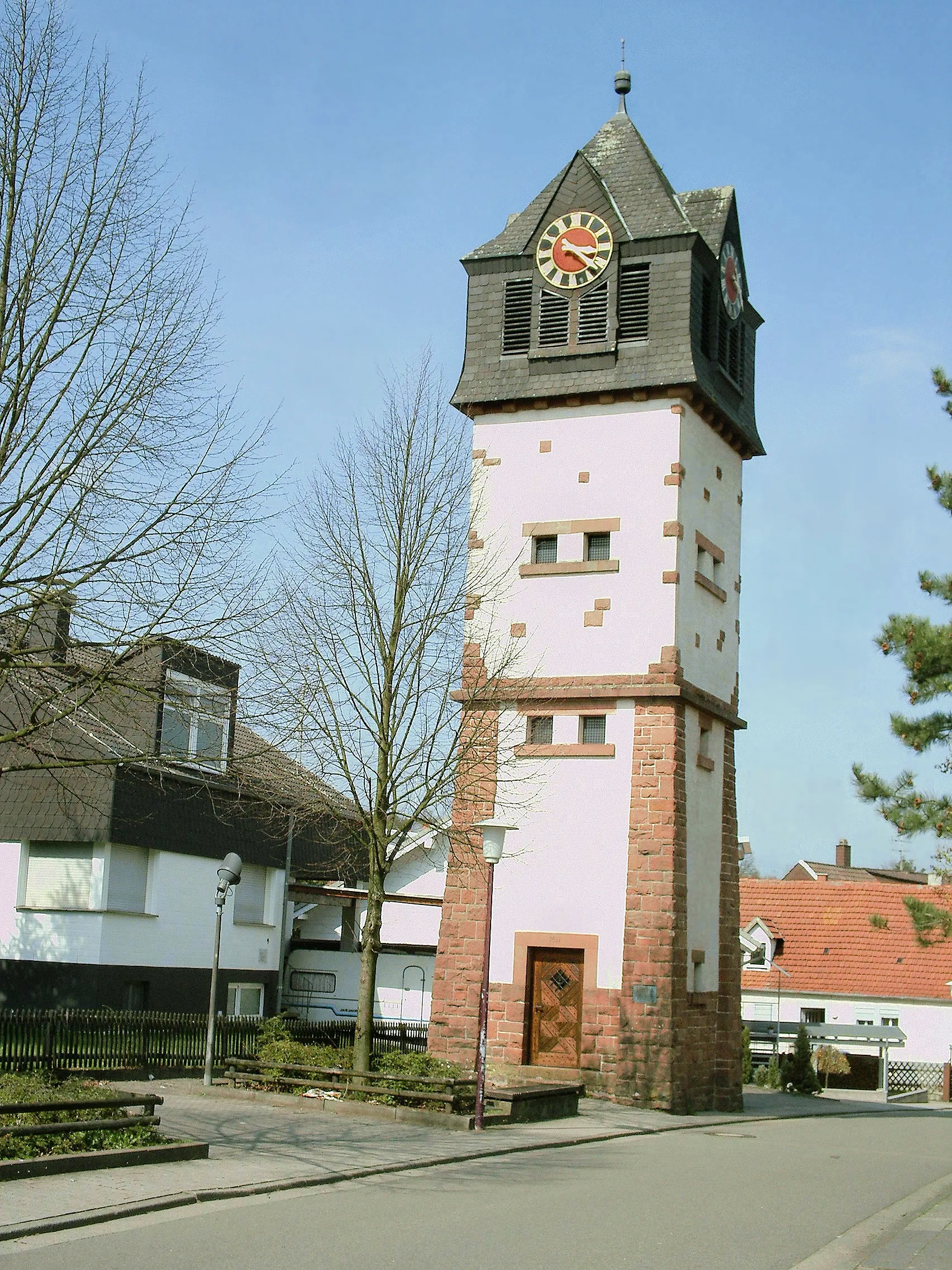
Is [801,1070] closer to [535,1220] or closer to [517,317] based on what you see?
[517,317]

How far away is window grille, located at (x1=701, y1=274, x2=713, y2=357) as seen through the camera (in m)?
25.3

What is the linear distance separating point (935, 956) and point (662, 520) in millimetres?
26190

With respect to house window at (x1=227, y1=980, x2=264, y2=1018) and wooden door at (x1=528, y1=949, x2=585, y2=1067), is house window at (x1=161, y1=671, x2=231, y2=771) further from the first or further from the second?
house window at (x1=227, y1=980, x2=264, y2=1018)

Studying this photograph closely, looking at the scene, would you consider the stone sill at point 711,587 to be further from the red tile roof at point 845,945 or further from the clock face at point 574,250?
the red tile roof at point 845,945

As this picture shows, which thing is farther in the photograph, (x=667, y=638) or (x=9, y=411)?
(x=667, y=638)

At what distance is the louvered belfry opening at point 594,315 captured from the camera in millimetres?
24969

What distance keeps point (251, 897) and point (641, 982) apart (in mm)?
11923

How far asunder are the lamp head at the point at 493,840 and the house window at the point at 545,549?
7.93 m

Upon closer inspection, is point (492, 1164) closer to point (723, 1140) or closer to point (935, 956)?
point (723, 1140)

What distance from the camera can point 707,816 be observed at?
24969 mm

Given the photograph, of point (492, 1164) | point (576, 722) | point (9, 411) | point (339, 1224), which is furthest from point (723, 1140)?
point (9, 411)

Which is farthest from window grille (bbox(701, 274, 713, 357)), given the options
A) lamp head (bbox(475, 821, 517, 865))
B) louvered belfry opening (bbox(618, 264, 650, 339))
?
lamp head (bbox(475, 821, 517, 865))

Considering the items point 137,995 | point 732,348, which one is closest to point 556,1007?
point 137,995

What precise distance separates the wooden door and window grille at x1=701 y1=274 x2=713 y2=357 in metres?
10.4
